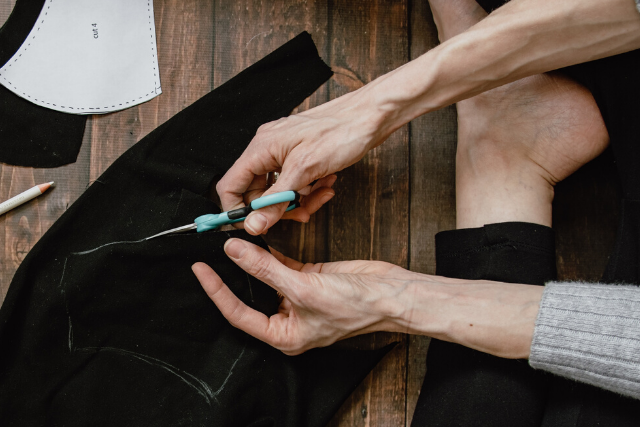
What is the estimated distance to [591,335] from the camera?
2.11 ft

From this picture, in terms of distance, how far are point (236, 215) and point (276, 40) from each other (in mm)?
439

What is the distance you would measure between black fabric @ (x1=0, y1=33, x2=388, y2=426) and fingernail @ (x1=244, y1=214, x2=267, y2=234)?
95 mm

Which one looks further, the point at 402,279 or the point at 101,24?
→ the point at 101,24

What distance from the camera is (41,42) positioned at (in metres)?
0.88

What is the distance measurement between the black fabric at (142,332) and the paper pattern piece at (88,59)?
0.14 meters

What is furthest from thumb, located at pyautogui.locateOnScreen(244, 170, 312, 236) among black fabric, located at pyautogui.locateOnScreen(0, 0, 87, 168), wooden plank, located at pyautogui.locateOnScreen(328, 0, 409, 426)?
black fabric, located at pyautogui.locateOnScreen(0, 0, 87, 168)

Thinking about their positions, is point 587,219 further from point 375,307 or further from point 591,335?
point 375,307

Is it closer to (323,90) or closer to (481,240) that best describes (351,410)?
(481,240)

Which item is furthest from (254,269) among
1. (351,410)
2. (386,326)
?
(351,410)

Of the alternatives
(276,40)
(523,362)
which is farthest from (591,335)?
(276,40)

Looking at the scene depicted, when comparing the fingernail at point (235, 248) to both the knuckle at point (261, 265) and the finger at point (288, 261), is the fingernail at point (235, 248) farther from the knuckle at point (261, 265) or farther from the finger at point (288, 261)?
the finger at point (288, 261)

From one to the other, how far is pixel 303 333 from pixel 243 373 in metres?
0.16

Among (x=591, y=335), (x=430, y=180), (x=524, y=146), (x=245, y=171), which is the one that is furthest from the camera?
(x=430, y=180)

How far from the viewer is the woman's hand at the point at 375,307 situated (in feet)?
2.29
